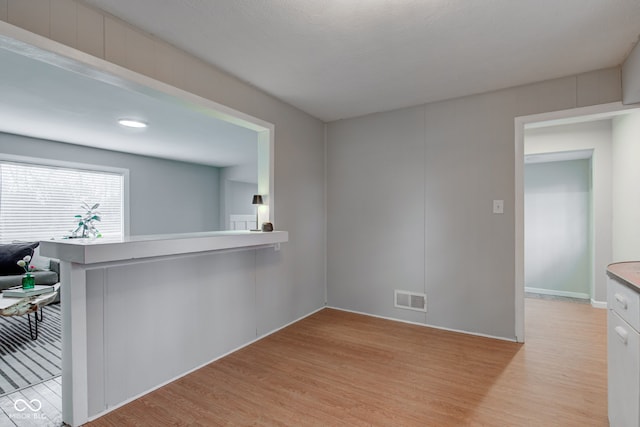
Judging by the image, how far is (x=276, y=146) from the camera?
3.30 m

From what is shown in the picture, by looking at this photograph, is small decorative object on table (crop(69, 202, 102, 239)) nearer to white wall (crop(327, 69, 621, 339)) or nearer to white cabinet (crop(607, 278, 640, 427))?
white wall (crop(327, 69, 621, 339))

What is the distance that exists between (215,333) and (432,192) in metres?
2.62

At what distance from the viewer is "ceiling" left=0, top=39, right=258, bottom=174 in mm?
2279

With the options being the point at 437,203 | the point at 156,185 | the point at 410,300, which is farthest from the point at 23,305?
the point at 437,203

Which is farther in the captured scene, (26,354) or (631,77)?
(26,354)

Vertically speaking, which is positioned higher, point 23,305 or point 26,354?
point 23,305

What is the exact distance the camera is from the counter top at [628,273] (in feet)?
4.51

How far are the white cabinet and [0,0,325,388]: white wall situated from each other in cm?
262

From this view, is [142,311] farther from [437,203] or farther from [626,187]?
[626,187]

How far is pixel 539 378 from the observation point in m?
2.33

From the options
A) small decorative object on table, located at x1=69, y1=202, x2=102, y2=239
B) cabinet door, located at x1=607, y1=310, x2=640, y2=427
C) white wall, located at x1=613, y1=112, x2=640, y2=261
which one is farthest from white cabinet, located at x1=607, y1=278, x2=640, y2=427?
small decorative object on table, located at x1=69, y1=202, x2=102, y2=239

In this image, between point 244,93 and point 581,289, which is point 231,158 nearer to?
point 244,93

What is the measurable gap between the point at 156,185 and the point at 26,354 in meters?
3.91

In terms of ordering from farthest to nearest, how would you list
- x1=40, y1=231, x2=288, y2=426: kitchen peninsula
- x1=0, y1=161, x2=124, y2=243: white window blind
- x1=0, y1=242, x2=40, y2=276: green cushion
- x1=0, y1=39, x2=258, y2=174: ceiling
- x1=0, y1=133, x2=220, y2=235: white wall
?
x1=0, y1=133, x2=220, y2=235: white wall, x1=0, y1=161, x2=124, y2=243: white window blind, x1=0, y1=242, x2=40, y2=276: green cushion, x1=0, y1=39, x2=258, y2=174: ceiling, x1=40, y1=231, x2=288, y2=426: kitchen peninsula
